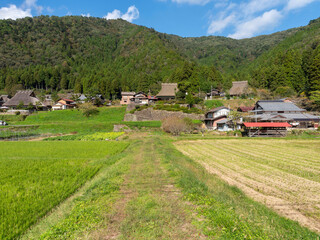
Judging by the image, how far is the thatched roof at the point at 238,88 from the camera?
48.4 m

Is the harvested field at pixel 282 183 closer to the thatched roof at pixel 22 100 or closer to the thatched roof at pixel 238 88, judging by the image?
the thatched roof at pixel 238 88

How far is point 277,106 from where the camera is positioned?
3775 centimetres

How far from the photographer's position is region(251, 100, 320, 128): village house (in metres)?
31.3

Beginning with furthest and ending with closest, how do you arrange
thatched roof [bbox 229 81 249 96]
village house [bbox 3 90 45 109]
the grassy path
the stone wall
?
village house [bbox 3 90 45 109], thatched roof [bbox 229 81 249 96], the stone wall, the grassy path

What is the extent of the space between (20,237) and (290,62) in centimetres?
6363


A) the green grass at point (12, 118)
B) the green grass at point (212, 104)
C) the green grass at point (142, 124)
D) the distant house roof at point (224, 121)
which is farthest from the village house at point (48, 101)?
the distant house roof at point (224, 121)

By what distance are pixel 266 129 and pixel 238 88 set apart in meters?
23.3

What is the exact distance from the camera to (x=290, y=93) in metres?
44.8

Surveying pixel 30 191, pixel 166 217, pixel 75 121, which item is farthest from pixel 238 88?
pixel 30 191

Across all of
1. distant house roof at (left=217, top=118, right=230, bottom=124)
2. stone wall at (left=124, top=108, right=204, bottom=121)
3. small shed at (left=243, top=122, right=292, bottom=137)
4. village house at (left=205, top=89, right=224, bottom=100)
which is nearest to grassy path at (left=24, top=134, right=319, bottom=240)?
small shed at (left=243, top=122, right=292, bottom=137)

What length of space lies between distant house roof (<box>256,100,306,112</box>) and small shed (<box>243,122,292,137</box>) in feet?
27.9

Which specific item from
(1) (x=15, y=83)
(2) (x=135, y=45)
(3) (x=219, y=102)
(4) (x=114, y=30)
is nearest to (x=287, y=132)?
(3) (x=219, y=102)

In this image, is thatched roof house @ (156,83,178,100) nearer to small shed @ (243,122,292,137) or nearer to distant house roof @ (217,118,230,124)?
distant house roof @ (217,118,230,124)

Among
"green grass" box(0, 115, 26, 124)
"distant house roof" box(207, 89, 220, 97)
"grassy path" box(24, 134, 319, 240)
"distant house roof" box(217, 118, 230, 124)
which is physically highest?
"distant house roof" box(207, 89, 220, 97)
